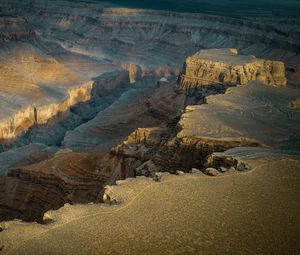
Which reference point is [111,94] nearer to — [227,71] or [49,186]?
[227,71]

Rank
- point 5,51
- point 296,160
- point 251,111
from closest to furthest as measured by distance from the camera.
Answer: point 296,160 → point 251,111 → point 5,51

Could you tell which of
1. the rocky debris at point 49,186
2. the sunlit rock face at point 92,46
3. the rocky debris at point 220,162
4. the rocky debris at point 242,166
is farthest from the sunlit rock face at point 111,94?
the rocky debris at point 242,166

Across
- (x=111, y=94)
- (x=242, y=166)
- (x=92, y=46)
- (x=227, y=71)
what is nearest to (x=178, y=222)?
(x=242, y=166)

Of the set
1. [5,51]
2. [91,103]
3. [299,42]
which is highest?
[299,42]

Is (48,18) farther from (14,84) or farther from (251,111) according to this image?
(251,111)

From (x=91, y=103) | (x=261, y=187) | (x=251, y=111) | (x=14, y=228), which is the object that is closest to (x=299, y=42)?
(x=91, y=103)

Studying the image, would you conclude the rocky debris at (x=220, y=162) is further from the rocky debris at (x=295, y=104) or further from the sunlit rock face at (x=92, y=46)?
the sunlit rock face at (x=92, y=46)

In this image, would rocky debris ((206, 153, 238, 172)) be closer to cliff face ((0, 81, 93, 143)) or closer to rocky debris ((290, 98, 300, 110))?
rocky debris ((290, 98, 300, 110))
